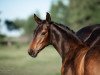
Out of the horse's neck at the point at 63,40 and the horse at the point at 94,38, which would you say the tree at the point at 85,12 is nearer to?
the horse at the point at 94,38

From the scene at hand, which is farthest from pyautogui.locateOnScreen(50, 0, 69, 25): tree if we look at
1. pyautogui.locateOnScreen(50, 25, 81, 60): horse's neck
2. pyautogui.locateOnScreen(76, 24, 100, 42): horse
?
pyautogui.locateOnScreen(50, 25, 81, 60): horse's neck

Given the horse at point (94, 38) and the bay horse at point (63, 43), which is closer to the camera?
the bay horse at point (63, 43)

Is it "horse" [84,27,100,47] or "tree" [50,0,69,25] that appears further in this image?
"tree" [50,0,69,25]

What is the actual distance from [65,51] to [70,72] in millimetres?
685

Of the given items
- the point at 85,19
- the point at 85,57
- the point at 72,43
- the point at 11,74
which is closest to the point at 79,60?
the point at 85,57

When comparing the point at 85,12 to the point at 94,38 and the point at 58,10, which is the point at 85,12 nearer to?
the point at 58,10

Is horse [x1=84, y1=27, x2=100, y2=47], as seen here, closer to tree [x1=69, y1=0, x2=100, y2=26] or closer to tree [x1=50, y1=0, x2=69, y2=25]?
tree [x1=69, y1=0, x2=100, y2=26]

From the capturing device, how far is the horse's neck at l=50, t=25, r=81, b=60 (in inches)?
319

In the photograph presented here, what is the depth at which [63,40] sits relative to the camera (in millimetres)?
8219

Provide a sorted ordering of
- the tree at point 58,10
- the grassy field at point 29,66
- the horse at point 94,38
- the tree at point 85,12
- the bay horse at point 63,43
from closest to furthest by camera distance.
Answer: the bay horse at point 63,43 → the horse at point 94,38 → the grassy field at point 29,66 → the tree at point 85,12 → the tree at point 58,10

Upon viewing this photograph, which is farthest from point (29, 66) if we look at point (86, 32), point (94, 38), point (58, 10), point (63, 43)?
point (58, 10)

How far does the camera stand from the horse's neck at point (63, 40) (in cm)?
811

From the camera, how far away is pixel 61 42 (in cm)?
825

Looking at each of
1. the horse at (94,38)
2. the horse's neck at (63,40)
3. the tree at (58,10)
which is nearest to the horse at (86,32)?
the horse at (94,38)
